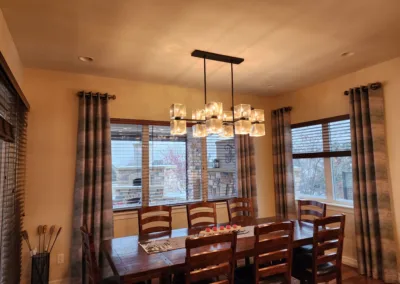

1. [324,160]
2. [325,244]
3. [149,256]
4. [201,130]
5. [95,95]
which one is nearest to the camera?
[149,256]

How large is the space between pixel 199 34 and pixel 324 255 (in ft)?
7.87

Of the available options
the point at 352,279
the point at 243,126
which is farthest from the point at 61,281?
the point at 352,279

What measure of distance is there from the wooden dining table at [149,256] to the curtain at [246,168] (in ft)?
5.19

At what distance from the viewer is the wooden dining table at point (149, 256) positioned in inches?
73.6

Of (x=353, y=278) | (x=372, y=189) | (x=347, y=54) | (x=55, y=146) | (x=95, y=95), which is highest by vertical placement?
(x=347, y=54)

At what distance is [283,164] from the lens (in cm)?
464

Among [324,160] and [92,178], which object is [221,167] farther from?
[92,178]

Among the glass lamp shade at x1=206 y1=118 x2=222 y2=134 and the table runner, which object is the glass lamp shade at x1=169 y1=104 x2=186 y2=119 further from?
the table runner

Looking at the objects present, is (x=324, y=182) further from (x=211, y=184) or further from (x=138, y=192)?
(x=138, y=192)

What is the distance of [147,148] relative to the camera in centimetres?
395

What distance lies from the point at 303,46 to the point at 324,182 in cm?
237

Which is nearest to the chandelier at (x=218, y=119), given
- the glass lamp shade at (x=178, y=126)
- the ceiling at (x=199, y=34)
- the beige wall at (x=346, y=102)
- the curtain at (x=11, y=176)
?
the glass lamp shade at (x=178, y=126)

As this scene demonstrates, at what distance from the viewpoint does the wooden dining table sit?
6.14ft

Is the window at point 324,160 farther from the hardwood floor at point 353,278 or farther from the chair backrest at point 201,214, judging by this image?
the chair backrest at point 201,214
